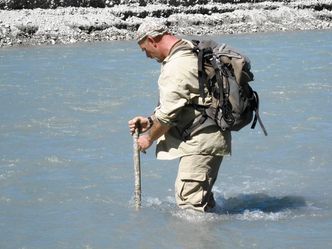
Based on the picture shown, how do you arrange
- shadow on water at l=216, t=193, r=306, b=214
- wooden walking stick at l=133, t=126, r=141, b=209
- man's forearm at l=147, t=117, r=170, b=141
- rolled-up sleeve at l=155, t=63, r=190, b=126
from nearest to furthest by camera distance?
rolled-up sleeve at l=155, t=63, r=190, b=126, man's forearm at l=147, t=117, r=170, b=141, wooden walking stick at l=133, t=126, r=141, b=209, shadow on water at l=216, t=193, r=306, b=214

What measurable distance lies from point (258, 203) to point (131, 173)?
1704 mm

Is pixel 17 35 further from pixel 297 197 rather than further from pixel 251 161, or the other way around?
pixel 297 197

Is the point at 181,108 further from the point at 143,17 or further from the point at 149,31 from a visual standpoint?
the point at 143,17

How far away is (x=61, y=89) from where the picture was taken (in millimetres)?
15227

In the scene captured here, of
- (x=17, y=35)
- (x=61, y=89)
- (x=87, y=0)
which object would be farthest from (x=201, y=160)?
(x=87, y=0)

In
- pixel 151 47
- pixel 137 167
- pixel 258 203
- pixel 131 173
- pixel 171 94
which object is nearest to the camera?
pixel 171 94

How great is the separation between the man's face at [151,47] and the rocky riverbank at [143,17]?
1689 cm

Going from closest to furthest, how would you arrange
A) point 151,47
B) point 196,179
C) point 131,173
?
point 151,47 → point 196,179 → point 131,173

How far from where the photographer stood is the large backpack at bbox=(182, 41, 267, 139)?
605 centimetres

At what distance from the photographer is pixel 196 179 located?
6.20 meters

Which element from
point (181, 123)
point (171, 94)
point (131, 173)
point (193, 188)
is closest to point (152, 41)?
point (171, 94)

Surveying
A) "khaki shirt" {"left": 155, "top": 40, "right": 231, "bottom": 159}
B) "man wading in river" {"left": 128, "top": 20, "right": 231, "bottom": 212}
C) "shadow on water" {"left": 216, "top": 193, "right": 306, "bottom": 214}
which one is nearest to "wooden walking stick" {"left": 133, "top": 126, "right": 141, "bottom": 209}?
"man wading in river" {"left": 128, "top": 20, "right": 231, "bottom": 212}

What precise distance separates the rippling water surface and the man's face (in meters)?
1.23

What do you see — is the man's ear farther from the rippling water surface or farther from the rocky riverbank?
the rocky riverbank
